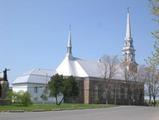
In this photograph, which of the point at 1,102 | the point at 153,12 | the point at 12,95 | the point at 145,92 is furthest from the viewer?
the point at 145,92

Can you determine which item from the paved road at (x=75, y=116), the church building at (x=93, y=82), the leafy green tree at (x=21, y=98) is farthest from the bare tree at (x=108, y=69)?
the paved road at (x=75, y=116)

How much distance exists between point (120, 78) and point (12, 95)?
52.3 metres

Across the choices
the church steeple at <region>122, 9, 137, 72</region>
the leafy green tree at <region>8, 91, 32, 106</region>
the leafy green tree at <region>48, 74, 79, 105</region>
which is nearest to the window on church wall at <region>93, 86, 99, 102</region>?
the church steeple at <region>122, 9, 137, 72</region>

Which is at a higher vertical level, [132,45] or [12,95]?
[132,45]

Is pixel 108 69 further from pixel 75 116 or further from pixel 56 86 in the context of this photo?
pixel 75 116

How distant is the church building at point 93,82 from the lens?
102188 millimetres

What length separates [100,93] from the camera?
4109 inches

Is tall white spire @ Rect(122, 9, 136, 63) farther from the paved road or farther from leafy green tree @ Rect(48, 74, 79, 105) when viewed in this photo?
the paved road

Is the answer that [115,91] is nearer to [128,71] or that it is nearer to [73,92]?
[128,71]

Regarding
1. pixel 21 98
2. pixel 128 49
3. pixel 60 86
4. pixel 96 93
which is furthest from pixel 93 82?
pixel 21 98

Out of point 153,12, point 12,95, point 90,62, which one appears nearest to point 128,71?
point 90,62

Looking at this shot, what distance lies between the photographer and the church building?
335 ft

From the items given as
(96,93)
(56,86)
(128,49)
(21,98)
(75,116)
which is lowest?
(75,116)

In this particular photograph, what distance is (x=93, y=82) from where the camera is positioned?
104 metres
